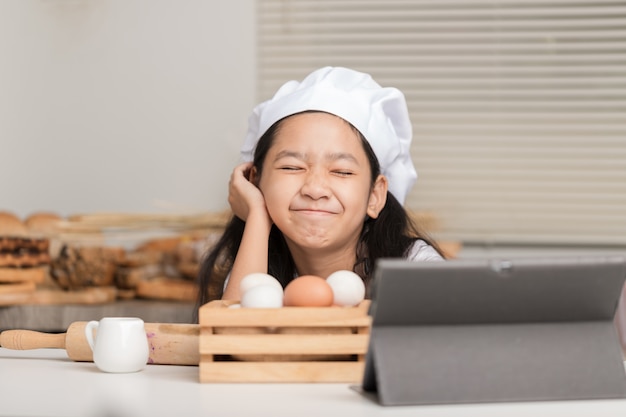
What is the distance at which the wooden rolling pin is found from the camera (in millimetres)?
1290

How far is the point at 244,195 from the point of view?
1.89 meters

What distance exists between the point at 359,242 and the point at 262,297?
0.80m

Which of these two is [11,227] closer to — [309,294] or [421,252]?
[421,252]

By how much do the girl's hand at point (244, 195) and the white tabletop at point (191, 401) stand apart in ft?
2.26

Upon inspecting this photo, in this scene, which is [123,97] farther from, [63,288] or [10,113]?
[63,288]

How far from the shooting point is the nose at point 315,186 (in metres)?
1.65

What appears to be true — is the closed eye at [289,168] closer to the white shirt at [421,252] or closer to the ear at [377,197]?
the ear at [377,197]

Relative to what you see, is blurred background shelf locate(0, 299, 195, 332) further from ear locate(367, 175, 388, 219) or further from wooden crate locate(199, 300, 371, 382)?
wooden crate locate(199, 300, 371, 382)

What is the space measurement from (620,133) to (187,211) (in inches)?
65.5

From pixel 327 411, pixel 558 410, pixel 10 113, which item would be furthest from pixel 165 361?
pixel 10 113

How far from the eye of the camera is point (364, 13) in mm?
3602

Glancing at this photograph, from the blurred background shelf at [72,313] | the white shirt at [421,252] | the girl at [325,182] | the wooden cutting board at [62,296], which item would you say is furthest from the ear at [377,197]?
the wooden cutting board at [62,296]

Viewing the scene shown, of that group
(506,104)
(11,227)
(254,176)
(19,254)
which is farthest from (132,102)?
(254,176)

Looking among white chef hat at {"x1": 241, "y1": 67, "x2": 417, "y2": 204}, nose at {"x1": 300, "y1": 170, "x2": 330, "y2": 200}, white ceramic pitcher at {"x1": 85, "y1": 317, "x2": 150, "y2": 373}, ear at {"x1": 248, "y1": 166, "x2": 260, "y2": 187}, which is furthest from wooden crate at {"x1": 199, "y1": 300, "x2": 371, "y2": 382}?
ear at {"x1": 248, "y1": 166, "x2": 260, "y2": 187}
